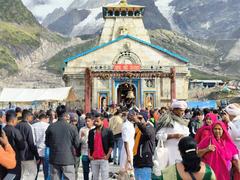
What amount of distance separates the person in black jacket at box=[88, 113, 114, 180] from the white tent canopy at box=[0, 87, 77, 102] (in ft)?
71.5

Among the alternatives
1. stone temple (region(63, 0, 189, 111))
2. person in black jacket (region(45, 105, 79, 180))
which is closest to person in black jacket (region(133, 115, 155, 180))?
person in black jacket (region(45, 105, 79, 180))

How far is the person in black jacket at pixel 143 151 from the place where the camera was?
9039mm

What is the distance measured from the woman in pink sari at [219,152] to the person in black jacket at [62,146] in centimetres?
273

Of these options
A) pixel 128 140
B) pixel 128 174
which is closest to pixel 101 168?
pixel 128 174

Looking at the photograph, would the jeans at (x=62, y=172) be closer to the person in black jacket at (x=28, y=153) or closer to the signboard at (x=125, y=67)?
the person in black jacket at (x=28, y=153)

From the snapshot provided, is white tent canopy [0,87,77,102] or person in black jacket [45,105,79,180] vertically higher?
white tent canopy [0,87,77,102]

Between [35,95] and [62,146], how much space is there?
23.9 metres

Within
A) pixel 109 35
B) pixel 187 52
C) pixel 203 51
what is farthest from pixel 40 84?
pixel 203 51

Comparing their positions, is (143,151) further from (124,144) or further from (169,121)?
(169,121)

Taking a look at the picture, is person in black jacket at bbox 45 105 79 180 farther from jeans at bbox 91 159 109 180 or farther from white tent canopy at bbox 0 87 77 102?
white tent canopy at bbox 0 87 77 102

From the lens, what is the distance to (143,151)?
911cm

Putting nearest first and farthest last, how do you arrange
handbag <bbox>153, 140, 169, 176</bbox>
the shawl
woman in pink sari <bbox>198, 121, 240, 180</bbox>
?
woman in pink sari <bbox>198, 121, 240, 180</bbox>
handbag <bbox>153, 140, 169, 176</bbox>
the shawl

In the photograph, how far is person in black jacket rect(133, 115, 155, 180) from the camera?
904 cm

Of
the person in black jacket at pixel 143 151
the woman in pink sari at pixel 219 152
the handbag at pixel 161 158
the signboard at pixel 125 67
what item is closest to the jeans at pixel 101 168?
the person in black jacket at pixel 143 151
